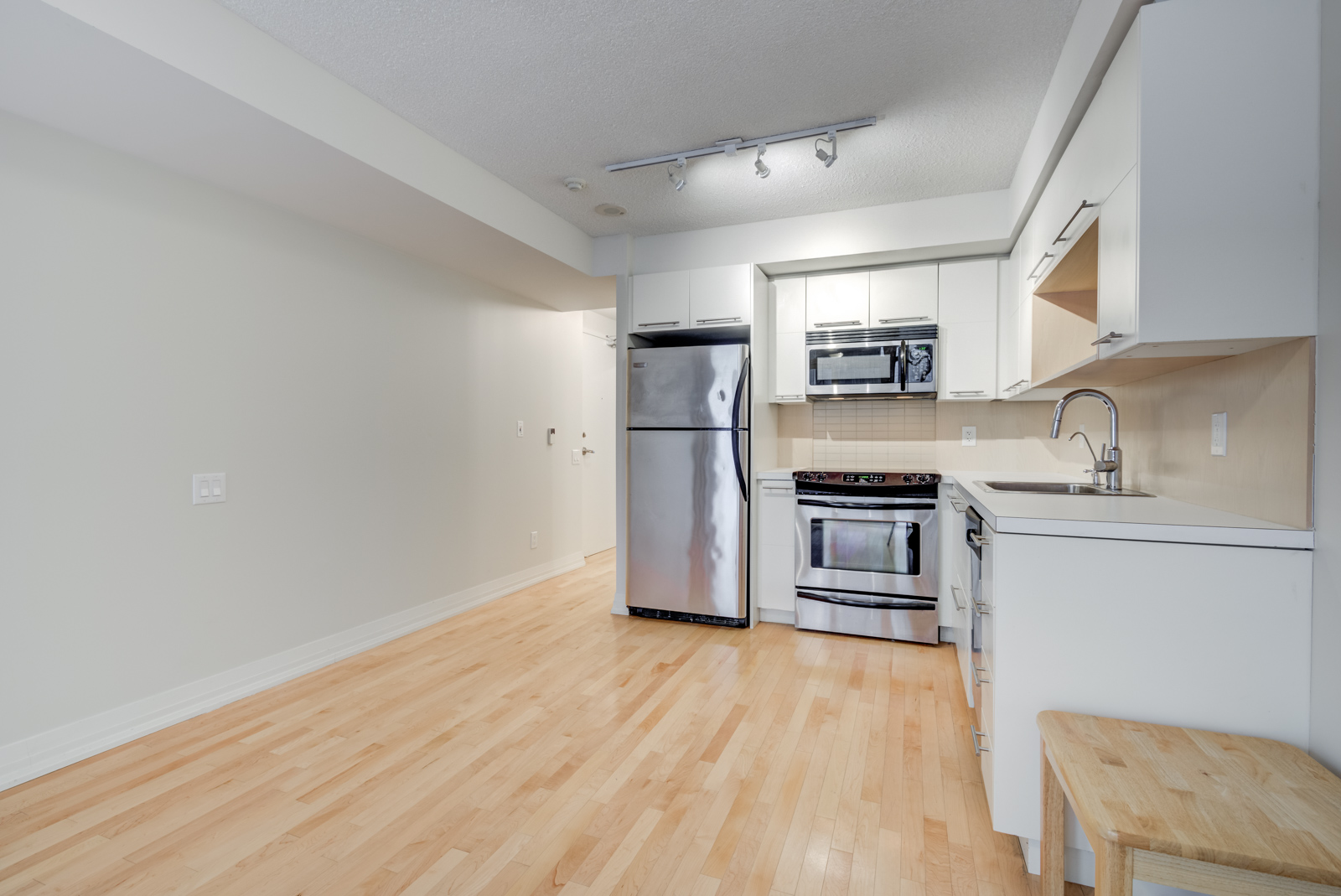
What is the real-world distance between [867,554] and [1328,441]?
229 centimetres

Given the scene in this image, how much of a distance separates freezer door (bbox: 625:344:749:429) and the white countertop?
1.83 meters

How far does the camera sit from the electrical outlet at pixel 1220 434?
1.72 m

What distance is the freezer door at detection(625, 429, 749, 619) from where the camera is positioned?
367 centimetres

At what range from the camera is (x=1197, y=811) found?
1.09 meters

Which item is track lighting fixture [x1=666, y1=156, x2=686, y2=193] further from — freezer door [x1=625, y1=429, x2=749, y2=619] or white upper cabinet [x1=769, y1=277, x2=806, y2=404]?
freezer door [x1=625, y1=429, x2=749, y2=619]

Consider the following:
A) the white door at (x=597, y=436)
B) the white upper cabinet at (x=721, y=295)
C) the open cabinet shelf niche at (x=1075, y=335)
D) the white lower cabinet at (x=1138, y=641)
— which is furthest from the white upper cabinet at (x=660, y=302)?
the white lower cabinet at (x=1138, y=641)

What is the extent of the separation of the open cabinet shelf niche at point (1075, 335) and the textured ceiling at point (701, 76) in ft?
2.27

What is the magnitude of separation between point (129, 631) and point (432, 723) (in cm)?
116

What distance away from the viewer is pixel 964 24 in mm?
2020

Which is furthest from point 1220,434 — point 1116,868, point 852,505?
point 852,505

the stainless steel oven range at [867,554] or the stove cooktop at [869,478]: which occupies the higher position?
the stove cooktop at [869,478]

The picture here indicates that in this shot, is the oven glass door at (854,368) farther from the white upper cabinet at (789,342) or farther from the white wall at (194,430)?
the white wall at (194,430)

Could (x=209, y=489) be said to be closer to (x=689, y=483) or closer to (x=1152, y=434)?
(x=689, y=483)

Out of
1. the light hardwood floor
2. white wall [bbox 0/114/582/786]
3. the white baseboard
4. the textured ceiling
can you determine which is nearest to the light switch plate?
white wall [bbox 0/114/582/786]
